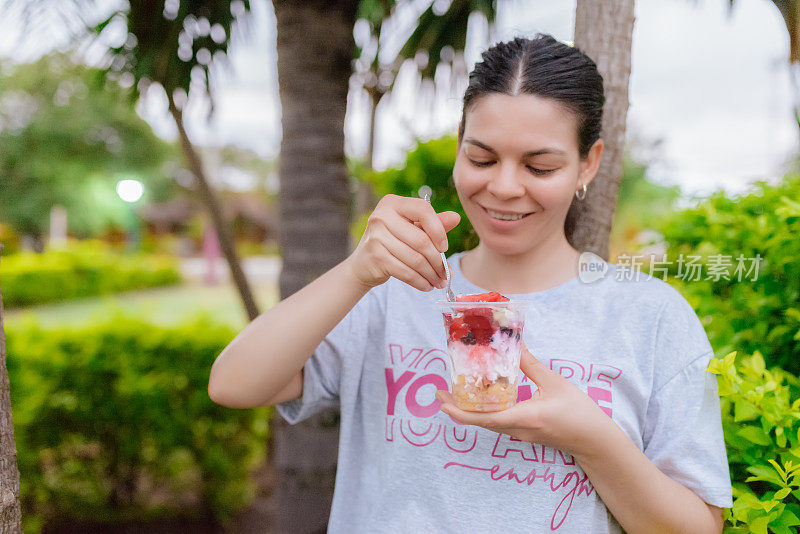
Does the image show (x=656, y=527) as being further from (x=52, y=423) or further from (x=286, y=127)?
(x=52, y=423)

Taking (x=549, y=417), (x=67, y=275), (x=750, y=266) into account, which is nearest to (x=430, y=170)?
(x=750, y=266)

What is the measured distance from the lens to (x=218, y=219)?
160 inches

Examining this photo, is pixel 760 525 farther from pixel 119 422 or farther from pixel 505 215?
pixel 119 422

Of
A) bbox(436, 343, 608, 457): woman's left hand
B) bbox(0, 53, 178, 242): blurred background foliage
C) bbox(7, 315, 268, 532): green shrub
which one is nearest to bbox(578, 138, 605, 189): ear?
bbox(436, 343, 608, 457): woman's left hand

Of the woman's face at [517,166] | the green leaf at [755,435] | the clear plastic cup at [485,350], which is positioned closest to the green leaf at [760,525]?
the green leaf at [755,435]

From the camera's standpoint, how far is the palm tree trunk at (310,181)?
2.67 metres

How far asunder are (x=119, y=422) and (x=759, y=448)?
3501 mm

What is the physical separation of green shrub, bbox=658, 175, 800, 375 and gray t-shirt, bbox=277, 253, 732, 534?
51cm

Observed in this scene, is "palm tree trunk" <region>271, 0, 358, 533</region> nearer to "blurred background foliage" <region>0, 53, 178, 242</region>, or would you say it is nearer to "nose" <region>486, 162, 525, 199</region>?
"nose" <region>486, 162, 525, 199</region>

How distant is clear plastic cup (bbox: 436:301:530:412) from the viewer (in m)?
1.12

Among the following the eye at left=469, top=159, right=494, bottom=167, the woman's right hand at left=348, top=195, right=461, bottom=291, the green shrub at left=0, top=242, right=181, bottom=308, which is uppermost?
the eye at left=469, top=159, right=494, bottom=167

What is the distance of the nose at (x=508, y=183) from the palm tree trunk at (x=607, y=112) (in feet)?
2.13

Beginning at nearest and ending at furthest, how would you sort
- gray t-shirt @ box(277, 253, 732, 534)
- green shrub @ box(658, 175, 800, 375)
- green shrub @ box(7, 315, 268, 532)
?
gray t-shirt @ box(277, 253, 732, 534), green shrub @ box(658, 175, 800, 375), green shrub @ box(7, 315, 268, 532)

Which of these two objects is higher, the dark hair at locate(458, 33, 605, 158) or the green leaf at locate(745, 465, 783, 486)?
the dark hair at locate(458, 33, 605, 158)
